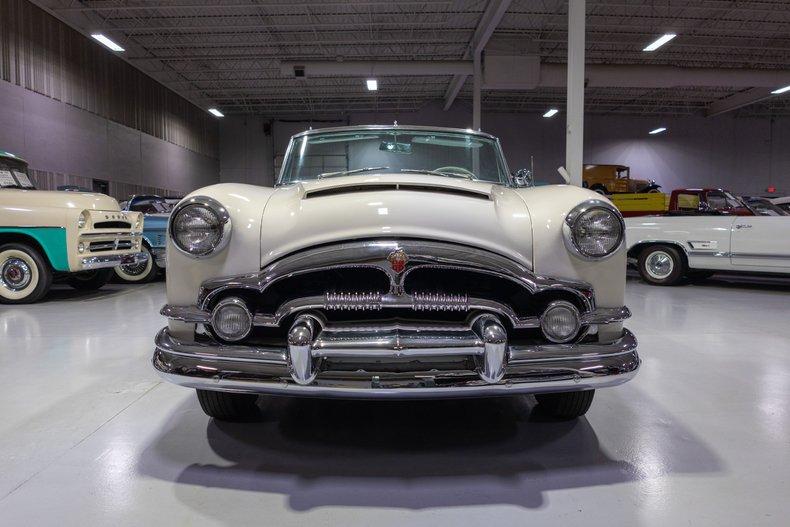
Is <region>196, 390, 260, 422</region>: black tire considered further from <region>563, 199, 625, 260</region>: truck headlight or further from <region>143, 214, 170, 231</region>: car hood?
<region>143, 214, 170, 231</region>: car hood

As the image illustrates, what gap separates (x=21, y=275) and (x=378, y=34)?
10513mm

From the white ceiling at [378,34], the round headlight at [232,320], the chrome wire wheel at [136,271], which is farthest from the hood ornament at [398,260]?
the white ceiling at [378,34]

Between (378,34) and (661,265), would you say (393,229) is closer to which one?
(661,265)

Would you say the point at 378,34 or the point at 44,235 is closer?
the point at 44,235

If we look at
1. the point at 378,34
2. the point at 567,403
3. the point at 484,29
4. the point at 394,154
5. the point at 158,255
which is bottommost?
the point at 567,403

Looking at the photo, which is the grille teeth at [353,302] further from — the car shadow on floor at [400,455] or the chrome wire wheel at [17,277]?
the chrome wire wheel at [17,277]

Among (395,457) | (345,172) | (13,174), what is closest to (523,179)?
(345,172)

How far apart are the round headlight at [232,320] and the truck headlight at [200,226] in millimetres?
242

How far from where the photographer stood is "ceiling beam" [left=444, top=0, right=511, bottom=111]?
10930 mm

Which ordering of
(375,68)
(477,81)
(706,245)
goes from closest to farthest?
(706,245) → (477,81) → (375,68)

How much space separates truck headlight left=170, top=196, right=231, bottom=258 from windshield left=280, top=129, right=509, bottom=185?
3.63 ft

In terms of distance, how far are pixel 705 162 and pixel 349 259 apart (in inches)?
980

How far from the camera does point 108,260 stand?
642cm

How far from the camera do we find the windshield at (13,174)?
6.31m
